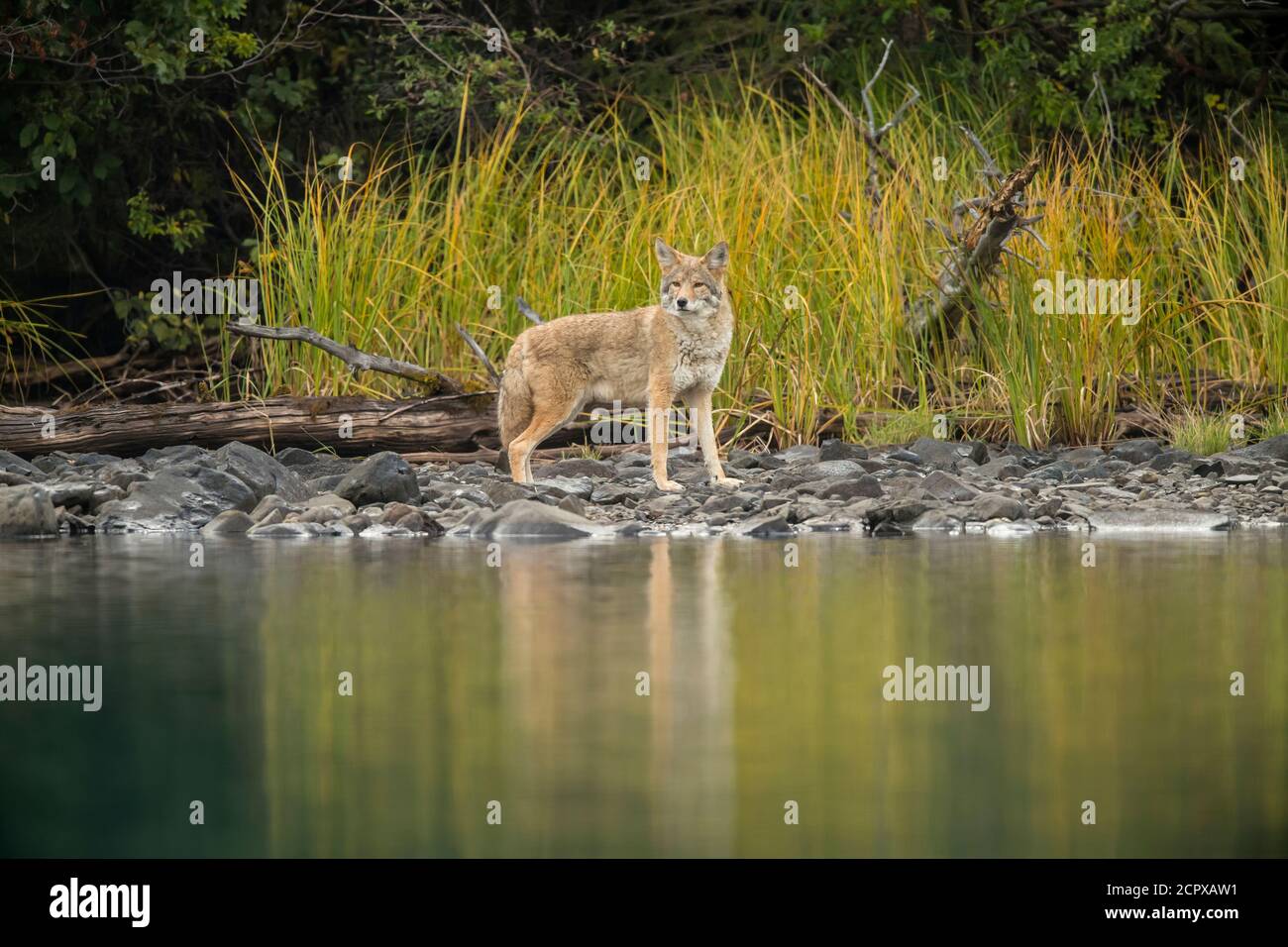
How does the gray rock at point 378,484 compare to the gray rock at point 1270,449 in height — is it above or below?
below

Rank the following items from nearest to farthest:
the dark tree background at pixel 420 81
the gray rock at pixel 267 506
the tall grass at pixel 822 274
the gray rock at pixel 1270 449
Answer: the gray rock at pixel 267 506, the gray rock at pixel 1270 449, the tall grass at pixel 822 274, the dark tree background at pixel 420 81

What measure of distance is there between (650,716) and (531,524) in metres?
4.27

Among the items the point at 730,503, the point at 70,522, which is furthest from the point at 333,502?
the point at 730,503

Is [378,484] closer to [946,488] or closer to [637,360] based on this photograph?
[637,360]

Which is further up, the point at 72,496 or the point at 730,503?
the point at 72,496

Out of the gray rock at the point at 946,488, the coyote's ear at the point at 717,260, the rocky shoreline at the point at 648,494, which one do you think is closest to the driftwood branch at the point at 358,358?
the rocky shoreline at the point at 648,494

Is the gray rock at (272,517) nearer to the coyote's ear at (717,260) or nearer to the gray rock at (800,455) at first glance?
the coyote's ear at (717,260)

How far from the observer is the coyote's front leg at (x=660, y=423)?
9.45 metres

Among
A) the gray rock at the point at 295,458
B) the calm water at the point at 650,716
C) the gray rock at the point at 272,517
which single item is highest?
the gray rock at the point at 295,458

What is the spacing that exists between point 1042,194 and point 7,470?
7493 millimetres

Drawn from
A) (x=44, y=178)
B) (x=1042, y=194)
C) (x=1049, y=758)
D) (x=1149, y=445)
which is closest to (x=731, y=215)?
(x=1042, y=194)

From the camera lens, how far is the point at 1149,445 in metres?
10.4

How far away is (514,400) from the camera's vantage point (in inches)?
385

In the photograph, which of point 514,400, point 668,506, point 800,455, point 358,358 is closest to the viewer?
point 668,506
